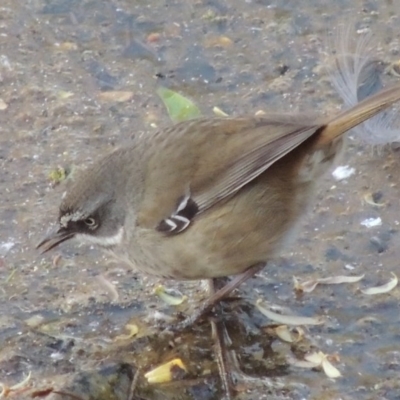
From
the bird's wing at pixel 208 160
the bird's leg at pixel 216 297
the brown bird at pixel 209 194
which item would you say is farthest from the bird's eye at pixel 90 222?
the bird's leg at pixel 216 297

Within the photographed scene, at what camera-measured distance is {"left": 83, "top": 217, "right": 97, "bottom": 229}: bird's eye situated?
5.73 metres

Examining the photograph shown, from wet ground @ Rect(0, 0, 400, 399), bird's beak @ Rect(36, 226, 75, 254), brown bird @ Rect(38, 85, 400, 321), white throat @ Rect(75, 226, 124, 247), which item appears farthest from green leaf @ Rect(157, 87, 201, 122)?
bird's beak @ Rect(36, 226, 75, 254)

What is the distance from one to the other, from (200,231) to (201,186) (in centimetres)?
24

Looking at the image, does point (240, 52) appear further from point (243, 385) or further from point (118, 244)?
point (243, 385)

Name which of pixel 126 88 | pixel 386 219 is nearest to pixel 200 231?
pixel 386 219

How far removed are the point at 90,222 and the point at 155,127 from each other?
1.62 meters

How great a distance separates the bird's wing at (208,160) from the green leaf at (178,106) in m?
1.40

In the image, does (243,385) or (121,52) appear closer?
(243,385)

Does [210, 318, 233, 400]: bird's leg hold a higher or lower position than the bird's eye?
lower

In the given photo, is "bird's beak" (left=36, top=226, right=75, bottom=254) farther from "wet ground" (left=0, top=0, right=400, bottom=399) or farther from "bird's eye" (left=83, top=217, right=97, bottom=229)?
"wet ground" (left=0, top=0, right=400, bottom=399)

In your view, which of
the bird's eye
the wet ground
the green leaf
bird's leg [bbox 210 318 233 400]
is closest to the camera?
bird's leg [bbox 210 318 233 400]

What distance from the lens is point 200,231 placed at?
5.57m

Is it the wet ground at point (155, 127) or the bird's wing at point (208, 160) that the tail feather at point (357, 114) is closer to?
the bird's wing at point (208, 160)

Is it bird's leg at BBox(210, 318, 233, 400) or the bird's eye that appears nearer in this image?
bird's leg at BBox(210, 318, 233, 400)
